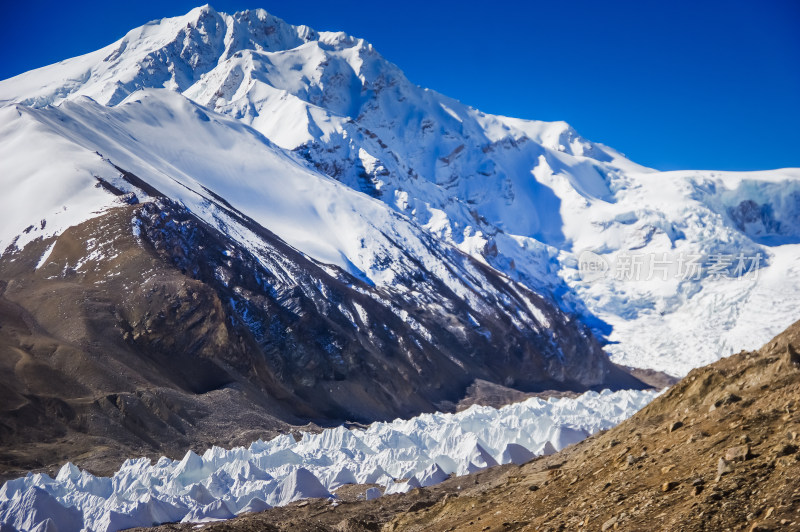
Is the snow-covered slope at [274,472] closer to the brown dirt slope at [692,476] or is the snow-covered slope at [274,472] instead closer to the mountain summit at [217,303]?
the mountain summit at [217,303]

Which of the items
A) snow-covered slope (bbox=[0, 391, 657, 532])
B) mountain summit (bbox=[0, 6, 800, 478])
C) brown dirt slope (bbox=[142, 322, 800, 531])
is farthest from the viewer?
mountain summit (bbox=[0, 6, 800, 478])

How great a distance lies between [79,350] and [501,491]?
67.2m

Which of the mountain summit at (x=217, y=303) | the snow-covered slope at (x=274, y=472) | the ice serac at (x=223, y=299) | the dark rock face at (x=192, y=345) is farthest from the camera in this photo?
the ice serac at (x=223, y=299)

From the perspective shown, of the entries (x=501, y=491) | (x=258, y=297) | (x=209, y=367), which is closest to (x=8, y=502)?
(x=501, y=491)

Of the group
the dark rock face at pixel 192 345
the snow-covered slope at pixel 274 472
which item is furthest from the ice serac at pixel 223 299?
the snow-covered slope at pixel 274 472

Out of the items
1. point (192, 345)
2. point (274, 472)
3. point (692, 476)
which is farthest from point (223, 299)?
point (692, 476)

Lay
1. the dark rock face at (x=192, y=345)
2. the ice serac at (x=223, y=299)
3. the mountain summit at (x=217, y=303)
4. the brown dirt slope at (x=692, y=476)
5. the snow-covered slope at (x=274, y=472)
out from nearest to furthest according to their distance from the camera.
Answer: the brown dirt slope at (x=692, y=476)
the snow-covered slope at (x=274, y=472)
the dark rock face at (x=192, y=345)
the mountain summit at (x=217, y=303)
the ice serac at (x=223, y=299)

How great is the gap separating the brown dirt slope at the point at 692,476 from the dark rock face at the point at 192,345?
48524 millimetres

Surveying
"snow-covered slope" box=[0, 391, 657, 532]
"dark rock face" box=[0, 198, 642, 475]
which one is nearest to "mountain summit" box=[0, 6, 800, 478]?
"dark rock face" box=[0, 198, 642, 475]

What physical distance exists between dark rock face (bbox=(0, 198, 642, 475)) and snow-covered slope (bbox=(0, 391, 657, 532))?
12421mm

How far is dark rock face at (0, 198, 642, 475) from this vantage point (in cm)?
7469

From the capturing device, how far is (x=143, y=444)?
72.1 metres

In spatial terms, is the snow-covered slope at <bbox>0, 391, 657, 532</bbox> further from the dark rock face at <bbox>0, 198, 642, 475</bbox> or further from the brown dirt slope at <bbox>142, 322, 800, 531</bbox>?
the brown dirt slope at <bbox>142, 322, 800, 531</bbox>

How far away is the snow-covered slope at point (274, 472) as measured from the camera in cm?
4184
